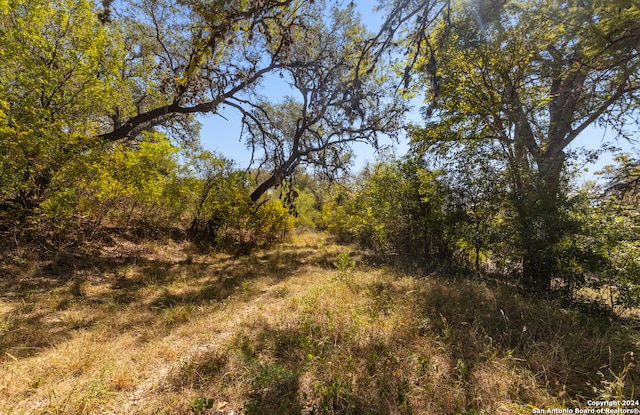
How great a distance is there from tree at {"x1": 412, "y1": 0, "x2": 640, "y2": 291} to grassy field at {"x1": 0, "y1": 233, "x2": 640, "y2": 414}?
6.02 feet

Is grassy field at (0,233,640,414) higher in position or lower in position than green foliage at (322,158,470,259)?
lower

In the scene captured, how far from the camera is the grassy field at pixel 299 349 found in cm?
224

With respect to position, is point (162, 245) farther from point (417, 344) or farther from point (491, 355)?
point (491, 355)

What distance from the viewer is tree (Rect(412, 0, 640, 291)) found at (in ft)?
15.0

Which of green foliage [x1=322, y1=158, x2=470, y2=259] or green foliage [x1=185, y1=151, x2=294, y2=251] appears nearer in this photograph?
green foliage [x1=322, y1=158, x2=470, y2=259]

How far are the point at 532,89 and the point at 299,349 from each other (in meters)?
8.36

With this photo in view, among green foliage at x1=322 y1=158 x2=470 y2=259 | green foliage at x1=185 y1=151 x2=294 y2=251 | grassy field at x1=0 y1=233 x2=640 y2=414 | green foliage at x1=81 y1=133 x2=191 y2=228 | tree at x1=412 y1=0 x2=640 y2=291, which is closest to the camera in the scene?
grassy field at x1=0 y1=233 x2=640 y2=414

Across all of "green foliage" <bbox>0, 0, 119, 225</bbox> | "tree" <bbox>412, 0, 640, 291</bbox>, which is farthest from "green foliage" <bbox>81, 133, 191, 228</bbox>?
"tree" <bbox>412, 0, 640, 291</bbox>

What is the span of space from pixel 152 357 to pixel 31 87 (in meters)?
7.18

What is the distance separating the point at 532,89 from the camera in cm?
639

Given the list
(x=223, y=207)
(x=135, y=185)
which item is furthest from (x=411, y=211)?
(x=135, y=185)

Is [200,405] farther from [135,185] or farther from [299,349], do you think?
[135,185]

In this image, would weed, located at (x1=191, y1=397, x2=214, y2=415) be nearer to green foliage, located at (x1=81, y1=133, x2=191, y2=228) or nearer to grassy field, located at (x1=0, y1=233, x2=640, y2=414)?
grassy field, located at (x1=0, y1=233, x2=640, y2=414)

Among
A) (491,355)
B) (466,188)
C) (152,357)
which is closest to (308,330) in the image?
(152,357)
